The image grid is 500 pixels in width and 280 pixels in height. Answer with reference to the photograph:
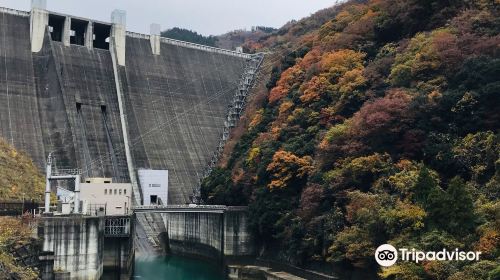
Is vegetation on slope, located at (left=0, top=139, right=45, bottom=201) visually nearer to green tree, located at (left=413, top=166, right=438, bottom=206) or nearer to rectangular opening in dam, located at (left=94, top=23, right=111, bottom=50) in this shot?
rectangular opening in dam, located at (left=94, top=23, right=111, bottom=50)

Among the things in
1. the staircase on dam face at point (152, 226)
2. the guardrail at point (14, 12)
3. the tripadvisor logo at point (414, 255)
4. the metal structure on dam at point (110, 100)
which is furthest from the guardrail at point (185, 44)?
the tripadvisor logo at point (414, 255)

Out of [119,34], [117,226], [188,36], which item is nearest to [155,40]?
[119,34]

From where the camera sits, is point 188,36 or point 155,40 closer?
point 155,40

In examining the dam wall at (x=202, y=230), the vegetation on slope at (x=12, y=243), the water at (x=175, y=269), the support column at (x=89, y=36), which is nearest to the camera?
the vegetation on slope at (x=12, y=243)

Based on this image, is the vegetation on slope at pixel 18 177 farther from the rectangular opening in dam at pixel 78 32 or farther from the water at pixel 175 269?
the rectangular opening in dam at pixel 78 32

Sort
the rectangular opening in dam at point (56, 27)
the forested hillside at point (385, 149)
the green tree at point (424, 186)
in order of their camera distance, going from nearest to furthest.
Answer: the forested hillside at point (385, 149)
the green tree at point (424, 186)
the rectangular opening in dam at point (56, 27)

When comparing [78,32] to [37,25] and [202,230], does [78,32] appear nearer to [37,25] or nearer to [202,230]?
[37,25]

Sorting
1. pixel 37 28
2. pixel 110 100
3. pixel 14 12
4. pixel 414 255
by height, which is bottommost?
pixel 414 255

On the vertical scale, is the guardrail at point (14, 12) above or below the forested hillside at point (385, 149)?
above
